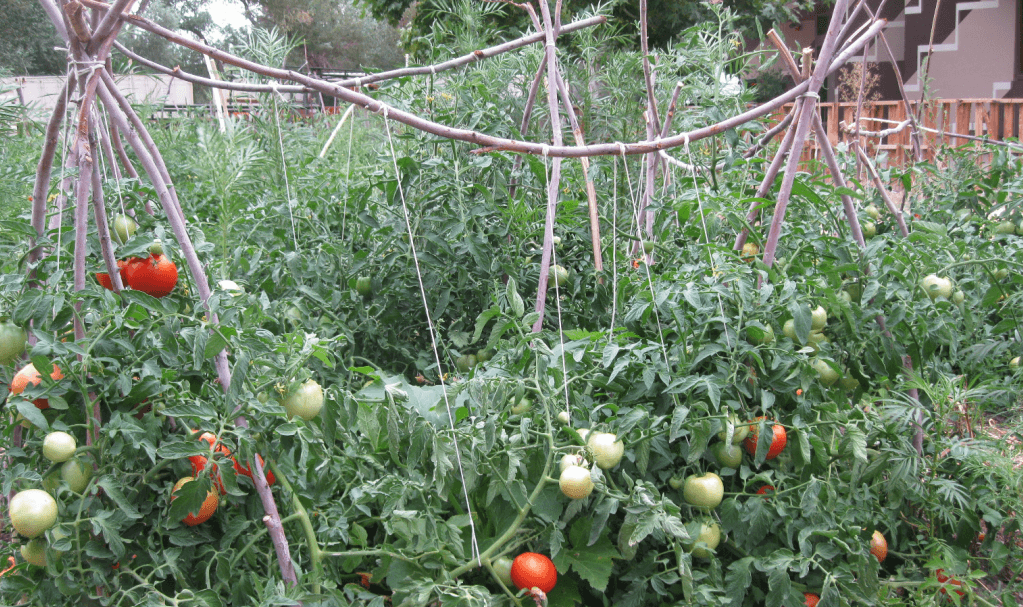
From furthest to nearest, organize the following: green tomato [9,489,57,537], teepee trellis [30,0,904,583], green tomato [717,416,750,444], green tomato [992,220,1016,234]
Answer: green tomato [992,220,1016,234] < green tomato [717,416,750,444] < teepee trellis [30,0,904,583] < green tomato [9,489,57,537]

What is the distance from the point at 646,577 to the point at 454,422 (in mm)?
428

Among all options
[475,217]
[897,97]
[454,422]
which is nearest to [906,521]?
[454,422]

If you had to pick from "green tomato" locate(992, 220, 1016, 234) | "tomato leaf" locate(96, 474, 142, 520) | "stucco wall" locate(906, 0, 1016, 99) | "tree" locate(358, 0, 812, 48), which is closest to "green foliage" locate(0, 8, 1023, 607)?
"tomato leaf" locate(96, 474, 142, 520)

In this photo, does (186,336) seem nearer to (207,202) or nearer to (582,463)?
(582,463)

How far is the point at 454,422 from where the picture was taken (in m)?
1.20

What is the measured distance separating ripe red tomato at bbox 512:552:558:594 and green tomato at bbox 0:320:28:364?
78cm

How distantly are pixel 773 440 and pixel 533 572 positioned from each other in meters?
0.48

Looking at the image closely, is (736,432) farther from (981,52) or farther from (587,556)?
(981,52)

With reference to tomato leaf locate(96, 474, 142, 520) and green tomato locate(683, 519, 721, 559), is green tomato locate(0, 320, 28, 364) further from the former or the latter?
green tomato locate(683, 519, 721, 559)

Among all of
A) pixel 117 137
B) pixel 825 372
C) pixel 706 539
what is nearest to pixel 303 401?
pixel 117 137

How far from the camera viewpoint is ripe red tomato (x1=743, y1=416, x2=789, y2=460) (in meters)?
1.22

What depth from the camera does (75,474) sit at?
0.91 metres

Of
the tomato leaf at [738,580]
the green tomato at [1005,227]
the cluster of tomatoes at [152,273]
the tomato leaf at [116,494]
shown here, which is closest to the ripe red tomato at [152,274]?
the cluster of tomatoes at [152,273]

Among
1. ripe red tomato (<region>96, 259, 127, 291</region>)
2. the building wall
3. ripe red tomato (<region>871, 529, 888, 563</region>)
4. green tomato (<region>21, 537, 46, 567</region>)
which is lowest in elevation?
ripe red tomato (<region>871, 529, 888, 563</region>)
